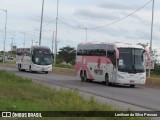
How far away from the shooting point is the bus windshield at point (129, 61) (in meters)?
32.9

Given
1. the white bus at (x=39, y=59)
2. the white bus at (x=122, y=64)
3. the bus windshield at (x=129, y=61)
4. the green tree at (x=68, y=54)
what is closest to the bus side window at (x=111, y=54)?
the white bus at (x=122, y=64)

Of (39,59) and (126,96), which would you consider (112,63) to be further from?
(39,59)

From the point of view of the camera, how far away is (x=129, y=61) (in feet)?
108

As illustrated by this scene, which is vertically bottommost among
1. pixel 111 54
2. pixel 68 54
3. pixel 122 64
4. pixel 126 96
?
pixel 126 96

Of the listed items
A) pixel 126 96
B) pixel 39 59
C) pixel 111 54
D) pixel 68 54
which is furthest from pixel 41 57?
pixel 68 54

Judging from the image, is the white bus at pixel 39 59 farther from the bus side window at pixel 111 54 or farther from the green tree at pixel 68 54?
the green tree at pixel 68 54

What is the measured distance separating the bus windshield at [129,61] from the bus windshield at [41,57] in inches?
922

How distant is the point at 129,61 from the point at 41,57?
78.0 ft

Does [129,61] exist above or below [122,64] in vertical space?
above

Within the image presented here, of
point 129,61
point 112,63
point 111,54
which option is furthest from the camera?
point 111,54

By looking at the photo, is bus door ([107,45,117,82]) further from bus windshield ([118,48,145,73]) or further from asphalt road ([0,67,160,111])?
asphalt road ([0,67,160,111])

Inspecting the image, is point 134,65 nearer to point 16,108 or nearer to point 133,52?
point 133,52

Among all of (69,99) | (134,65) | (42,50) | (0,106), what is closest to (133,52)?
(134,65)

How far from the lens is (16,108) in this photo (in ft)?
45.3
